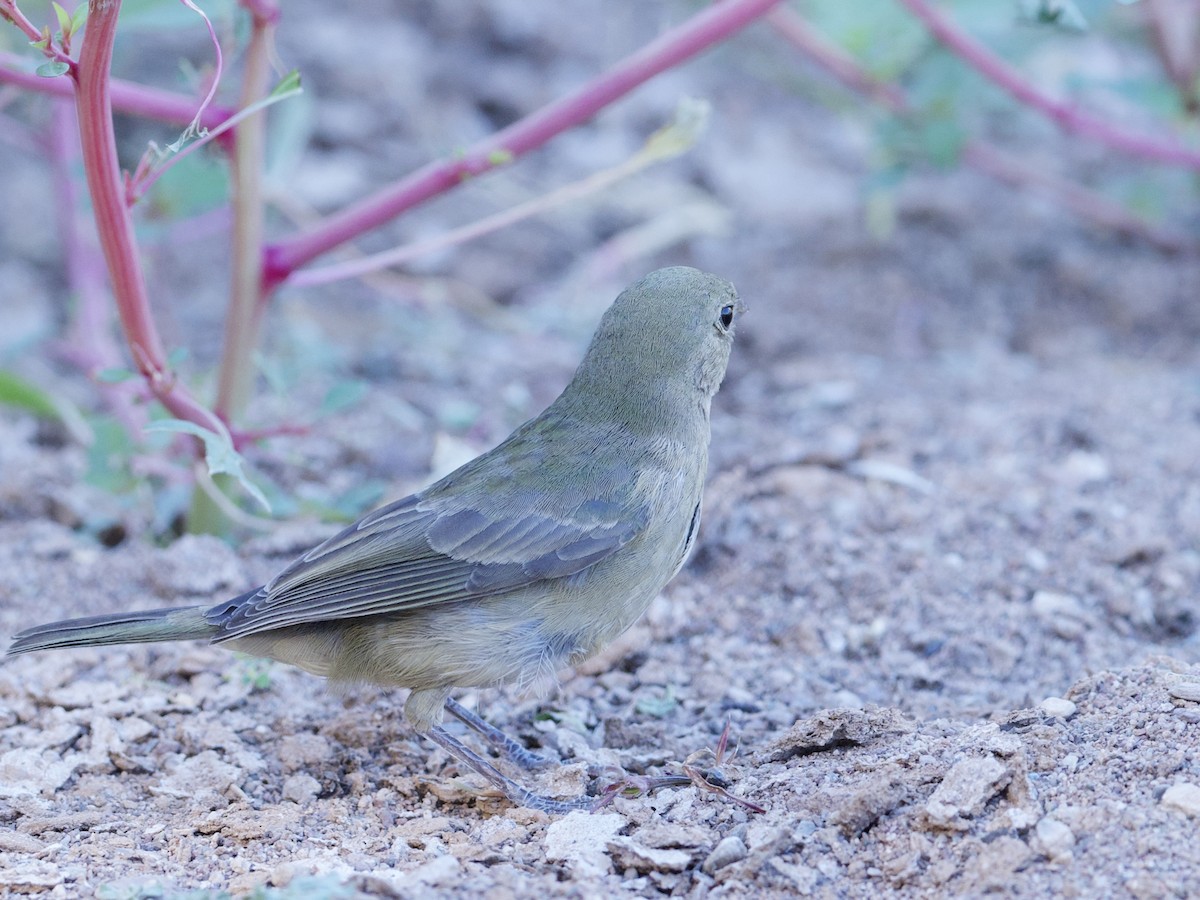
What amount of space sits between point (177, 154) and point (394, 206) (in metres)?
1.01

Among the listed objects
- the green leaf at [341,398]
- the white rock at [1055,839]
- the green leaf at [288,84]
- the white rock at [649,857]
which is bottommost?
the white rock at [649,857]

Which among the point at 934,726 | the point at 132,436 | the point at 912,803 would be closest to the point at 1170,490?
the point at 934,726

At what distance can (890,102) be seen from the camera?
226 inches

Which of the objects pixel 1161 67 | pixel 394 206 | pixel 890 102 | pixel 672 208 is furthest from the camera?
pixel 672 208

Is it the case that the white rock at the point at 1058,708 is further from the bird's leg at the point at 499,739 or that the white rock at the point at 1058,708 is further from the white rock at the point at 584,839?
the bird's leg at the point at 499,739

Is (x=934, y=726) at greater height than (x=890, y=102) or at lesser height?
lesser

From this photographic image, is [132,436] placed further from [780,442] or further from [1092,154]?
[1092,154]

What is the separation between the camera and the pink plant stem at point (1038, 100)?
488cm

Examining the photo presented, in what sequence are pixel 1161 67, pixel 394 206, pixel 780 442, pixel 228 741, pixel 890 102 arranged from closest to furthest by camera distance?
pixel 228 741 → pixel 394 206 → pixel 780 442 → pixel 890 102 → pixel 1161 67

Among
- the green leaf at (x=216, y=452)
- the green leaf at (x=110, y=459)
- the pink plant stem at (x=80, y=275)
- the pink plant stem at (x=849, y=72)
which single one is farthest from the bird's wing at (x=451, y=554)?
the pink plant stem at (x=849, y=72)

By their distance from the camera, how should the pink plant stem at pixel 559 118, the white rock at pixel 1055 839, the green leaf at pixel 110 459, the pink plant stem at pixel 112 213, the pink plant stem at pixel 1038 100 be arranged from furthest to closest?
the pink plant stem at pixel 1038 100
the green leaf at pixel 110 459
the pink plant stem at pixel 559 118
the pink plant stem at pixel 112 213
the white rock at pixel 1055 839

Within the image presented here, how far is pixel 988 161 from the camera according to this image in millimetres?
6184

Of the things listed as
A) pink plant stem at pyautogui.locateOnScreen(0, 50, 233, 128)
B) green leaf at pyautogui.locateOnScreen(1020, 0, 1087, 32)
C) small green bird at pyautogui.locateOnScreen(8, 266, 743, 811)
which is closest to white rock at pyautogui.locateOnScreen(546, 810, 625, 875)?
small green bird at pyautogui.locateOnScreen(8, 266, 743, 811)

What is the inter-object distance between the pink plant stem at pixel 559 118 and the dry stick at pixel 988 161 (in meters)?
1.15
